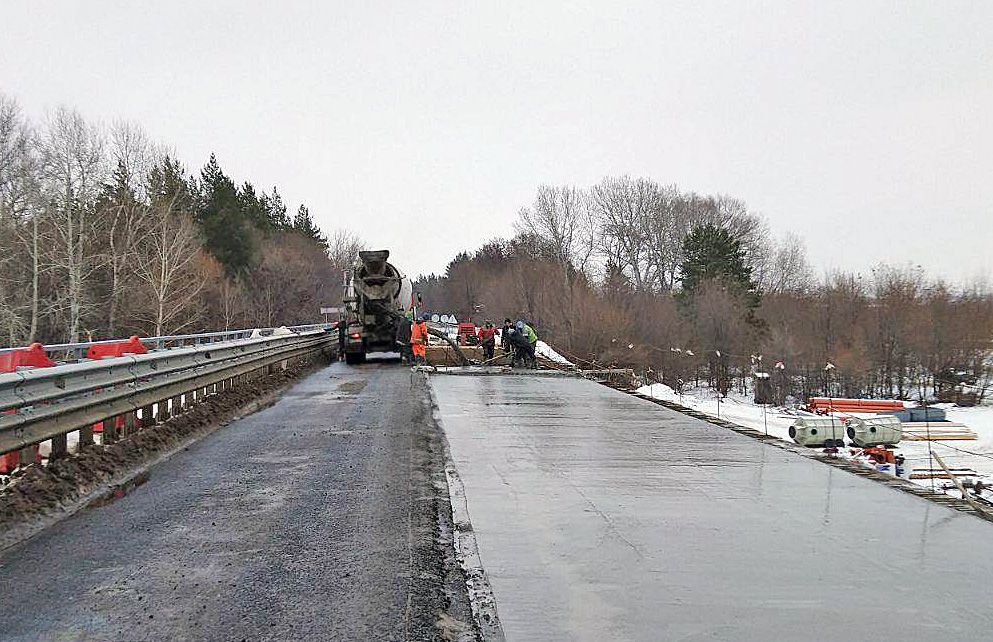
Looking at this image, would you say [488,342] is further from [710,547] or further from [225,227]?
[225,227]

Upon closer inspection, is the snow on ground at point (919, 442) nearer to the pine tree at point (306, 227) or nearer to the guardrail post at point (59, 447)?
the guardrail post at point (59, 447)

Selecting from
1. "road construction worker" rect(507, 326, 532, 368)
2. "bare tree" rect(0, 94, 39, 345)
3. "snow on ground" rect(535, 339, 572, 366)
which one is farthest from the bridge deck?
"bare tree" rect(0, 94, 39, 345)

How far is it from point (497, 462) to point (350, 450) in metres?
1.70

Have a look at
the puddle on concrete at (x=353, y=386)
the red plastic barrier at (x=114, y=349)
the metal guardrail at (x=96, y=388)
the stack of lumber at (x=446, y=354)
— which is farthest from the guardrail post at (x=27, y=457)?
the stack of lumber at (x=446, y=354)

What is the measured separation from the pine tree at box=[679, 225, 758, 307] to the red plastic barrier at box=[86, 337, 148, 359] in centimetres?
6037

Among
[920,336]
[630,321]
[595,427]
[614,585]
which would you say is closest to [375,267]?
[595,427]

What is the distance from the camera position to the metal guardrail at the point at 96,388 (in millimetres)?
6625

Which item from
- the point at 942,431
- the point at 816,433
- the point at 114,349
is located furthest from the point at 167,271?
the point at 942,431

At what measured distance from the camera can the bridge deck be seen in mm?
4285

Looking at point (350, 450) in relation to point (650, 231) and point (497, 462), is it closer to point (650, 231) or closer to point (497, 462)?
point (497, 462)

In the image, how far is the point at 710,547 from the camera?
18.5 ft

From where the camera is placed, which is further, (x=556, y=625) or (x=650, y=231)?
(x=650, y=231)

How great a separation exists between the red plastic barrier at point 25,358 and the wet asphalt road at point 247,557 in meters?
1.99

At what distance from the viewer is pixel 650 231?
8200cm
